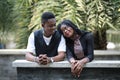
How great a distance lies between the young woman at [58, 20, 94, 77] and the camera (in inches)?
188

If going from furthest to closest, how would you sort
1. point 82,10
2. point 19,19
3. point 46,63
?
point 19,19
point 82,10
point 46,63

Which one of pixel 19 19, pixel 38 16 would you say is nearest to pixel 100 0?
pixel 38 16

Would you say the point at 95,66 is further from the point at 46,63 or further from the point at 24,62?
the point at 24,62

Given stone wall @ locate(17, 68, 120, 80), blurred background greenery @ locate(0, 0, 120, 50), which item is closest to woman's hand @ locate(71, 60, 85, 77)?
stone wall @ locate(17, 68, 120, 80)

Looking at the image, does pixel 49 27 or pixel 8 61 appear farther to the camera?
pixel 8 61

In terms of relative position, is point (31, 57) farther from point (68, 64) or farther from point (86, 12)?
point (86, 12)

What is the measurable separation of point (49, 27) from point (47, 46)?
0.30 m

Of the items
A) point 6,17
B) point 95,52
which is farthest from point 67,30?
point 6,17

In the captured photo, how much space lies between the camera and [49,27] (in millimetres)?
4711

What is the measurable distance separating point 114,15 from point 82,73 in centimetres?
267

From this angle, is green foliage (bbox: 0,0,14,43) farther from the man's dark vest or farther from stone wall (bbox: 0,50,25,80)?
the man's dark vest

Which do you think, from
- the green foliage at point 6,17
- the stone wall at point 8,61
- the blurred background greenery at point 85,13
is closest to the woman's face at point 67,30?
the blurred background greenery at point 85,13

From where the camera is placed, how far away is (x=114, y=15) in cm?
725

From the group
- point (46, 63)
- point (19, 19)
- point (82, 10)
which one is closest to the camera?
point (46, 63)
